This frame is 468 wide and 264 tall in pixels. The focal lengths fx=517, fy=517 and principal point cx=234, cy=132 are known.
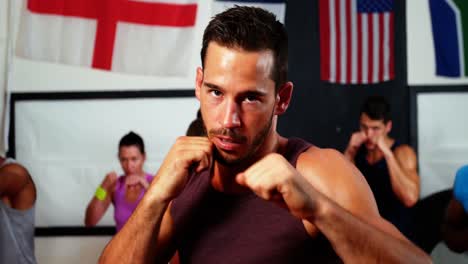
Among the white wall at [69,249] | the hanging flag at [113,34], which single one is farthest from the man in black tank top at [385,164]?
the white wall at [69,249]

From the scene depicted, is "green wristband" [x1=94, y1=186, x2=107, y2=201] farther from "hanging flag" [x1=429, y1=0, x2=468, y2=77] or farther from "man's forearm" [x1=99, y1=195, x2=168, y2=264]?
"hanging flag" [x1=429, y1=0, x2=468, y2=77]

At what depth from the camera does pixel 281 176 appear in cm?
82

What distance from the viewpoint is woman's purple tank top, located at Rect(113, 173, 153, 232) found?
271cm

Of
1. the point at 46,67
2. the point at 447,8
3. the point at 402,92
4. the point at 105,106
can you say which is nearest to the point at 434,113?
the point at 402,92

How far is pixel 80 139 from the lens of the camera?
10.3ft

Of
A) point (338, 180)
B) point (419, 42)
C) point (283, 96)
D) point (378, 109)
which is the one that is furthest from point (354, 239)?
point (419, 42)

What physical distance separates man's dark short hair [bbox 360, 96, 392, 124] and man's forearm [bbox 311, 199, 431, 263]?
2.01 meters

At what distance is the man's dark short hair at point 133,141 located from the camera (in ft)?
9.39

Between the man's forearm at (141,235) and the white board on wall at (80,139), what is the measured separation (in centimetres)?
200

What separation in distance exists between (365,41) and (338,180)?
2191 mm

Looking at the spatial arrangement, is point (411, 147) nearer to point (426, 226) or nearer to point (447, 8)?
point (426, 226)

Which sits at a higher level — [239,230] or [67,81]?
[67,81]

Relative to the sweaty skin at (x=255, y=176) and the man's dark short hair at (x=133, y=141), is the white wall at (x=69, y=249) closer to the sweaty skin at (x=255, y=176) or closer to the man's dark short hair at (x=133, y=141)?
the man's dark short hair at (x=133, y=141)

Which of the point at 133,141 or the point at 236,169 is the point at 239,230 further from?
the point at 133,141
